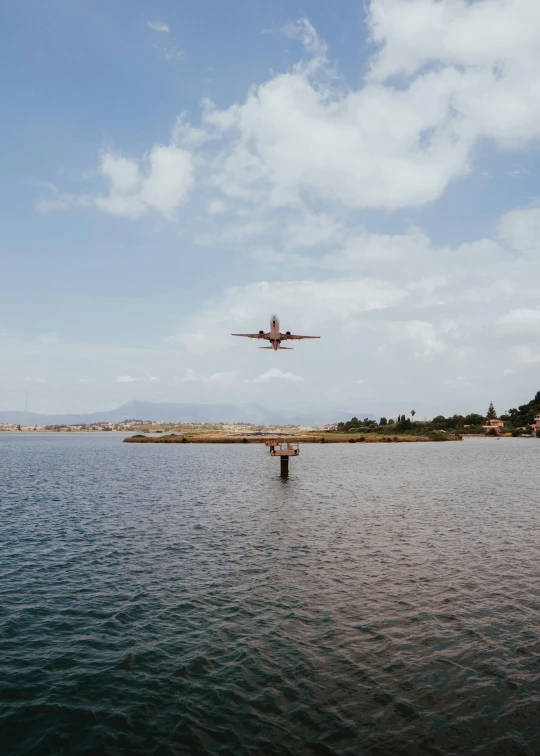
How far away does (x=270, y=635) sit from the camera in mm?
19016

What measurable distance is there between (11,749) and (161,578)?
1355 cm

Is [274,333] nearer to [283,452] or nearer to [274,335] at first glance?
[274,335]

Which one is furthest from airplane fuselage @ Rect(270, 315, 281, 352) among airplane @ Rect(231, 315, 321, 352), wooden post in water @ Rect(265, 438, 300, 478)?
wooden post in water @ Rect(265, 438, 300, 478)

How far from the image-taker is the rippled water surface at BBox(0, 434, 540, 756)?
13.3 m

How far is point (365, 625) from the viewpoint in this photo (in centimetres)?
1989

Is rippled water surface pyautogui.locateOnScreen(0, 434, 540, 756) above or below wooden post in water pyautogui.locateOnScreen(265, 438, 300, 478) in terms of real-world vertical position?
below

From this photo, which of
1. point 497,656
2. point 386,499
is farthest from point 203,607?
point 386,499

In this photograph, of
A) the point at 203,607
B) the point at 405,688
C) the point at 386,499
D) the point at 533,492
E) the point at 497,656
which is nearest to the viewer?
the point at 405,688

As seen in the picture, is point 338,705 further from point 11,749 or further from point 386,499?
point 386,499

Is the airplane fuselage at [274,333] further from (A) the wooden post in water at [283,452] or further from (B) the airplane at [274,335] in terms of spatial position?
(A) the wooden post in water at [283,452]

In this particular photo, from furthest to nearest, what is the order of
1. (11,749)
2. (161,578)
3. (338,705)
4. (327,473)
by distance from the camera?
(327,473) → (161,578) → (338,705) → (11,749)

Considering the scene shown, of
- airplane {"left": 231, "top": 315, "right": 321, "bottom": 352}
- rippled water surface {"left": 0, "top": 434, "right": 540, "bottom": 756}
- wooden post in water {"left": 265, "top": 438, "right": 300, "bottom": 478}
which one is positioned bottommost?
rippled water surface {"left": 0, "top": 434, "right": 540, "bottom": 756}

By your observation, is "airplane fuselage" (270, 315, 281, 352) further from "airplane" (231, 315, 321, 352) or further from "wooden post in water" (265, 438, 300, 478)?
"wooden post in water" (265, 438, 300, 478)

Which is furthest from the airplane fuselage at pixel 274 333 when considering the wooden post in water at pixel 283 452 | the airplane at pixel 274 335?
the wooden post in water at pixel 283 452
